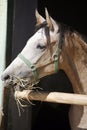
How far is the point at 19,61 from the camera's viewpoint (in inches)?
106

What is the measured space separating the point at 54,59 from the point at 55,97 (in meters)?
0.35

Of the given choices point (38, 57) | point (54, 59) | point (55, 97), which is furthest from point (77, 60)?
point (55, 97)

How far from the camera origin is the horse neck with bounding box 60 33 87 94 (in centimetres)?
279

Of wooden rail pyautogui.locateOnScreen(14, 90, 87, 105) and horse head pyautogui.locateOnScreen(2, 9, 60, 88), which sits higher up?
horse head pyautogui.locateOnScreen(2, 9, 60, 88)

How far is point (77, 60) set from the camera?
2803 millimetres

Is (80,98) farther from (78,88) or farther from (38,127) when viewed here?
(38,127)

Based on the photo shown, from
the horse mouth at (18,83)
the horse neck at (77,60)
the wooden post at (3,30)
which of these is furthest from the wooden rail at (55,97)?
the wooden post at (3,30)

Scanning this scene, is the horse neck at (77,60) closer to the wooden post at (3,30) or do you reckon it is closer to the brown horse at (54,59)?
the brown horse at (54,59)

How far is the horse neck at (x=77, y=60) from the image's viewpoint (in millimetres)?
2789

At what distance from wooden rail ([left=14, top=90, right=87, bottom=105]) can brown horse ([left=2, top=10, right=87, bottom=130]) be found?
111 mm

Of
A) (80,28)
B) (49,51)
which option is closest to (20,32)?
(49,51)

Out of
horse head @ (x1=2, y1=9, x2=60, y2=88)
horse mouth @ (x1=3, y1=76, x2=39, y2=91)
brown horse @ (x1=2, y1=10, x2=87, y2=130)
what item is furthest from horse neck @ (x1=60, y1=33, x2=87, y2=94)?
horse mouth @ (x1=3, y1=76, x2=39, y2=91)

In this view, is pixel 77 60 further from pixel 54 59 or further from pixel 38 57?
pixel 38 57

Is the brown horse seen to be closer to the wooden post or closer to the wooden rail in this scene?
the wooden rail
